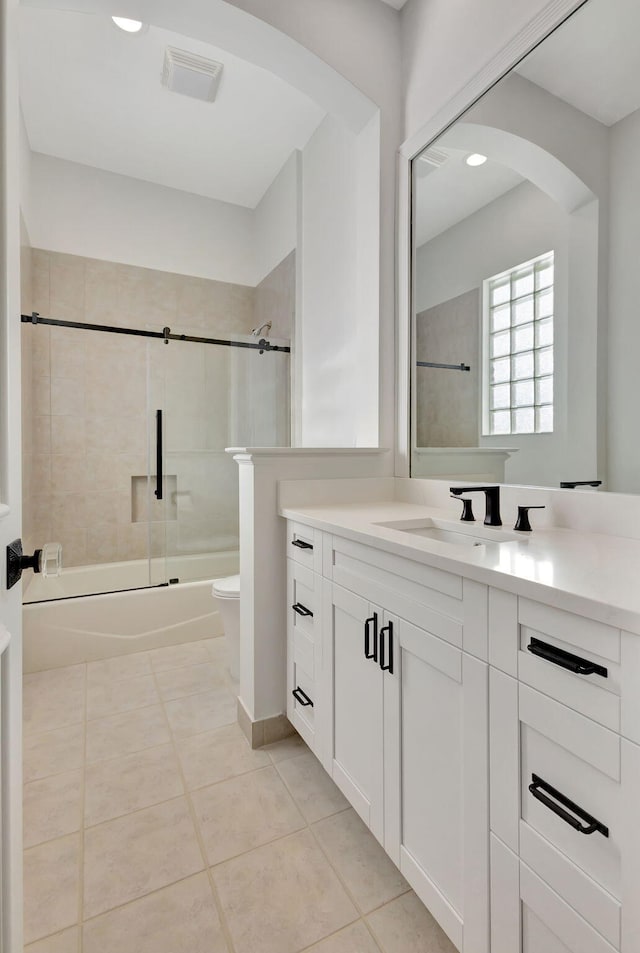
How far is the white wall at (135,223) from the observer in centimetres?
301

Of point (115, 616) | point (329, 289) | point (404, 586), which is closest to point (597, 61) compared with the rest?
point (404, 586)

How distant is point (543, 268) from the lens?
1343mm

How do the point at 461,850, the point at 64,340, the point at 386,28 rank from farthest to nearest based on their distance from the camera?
the point at 64,340, the point at 386,28, the point at 461,850

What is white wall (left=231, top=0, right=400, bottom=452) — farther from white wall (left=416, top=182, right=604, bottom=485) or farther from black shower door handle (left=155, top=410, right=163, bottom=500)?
black shower door handle (left=155, top=410, right=163, bottom=500)

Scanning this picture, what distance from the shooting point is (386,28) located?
1973mm

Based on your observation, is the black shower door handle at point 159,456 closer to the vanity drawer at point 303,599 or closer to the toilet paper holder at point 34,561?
the vanity drawer at point 303,599

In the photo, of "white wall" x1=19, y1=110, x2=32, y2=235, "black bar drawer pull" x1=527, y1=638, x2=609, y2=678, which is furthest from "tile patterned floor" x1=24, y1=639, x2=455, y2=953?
"white wall" x1=19, y1=110, x2=32, y2=235

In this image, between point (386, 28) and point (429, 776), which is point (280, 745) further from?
point (386, 28)

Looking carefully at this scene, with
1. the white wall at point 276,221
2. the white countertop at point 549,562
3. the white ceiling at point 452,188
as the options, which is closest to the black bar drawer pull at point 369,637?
the white countertop at point 549,562

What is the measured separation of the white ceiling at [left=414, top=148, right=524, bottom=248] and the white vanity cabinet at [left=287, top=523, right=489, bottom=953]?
1.26 metres

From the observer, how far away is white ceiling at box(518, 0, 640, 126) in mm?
1105

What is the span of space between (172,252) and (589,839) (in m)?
3.82

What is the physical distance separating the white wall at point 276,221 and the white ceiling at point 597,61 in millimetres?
1910

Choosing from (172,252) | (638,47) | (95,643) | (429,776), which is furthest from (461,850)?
(172,252)
